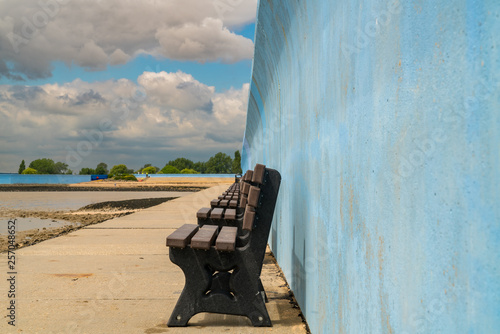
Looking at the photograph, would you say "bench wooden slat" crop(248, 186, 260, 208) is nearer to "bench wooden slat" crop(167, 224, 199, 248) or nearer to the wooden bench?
the wooden bench

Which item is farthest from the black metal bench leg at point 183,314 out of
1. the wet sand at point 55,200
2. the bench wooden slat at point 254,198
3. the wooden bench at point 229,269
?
the wet sand at point 55,200

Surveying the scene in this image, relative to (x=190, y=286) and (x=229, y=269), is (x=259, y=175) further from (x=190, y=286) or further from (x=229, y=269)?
(x=190, y=286)

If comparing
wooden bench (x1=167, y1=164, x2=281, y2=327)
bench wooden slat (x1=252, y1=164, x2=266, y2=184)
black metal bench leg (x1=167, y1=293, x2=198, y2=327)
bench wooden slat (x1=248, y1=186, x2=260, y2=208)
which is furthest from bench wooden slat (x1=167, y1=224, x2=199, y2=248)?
bench wooden slat (x1=252, y1=164, x2=266, y2=184)

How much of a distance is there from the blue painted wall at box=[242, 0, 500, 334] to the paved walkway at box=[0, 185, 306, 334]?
996mm

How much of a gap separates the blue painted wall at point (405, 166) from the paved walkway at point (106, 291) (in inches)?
39.2

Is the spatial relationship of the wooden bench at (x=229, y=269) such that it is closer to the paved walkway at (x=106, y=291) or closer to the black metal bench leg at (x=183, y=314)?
the black metal bench leg at (x=183, y=314)

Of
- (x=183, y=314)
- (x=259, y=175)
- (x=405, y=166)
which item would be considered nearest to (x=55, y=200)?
(x=183, y=314)

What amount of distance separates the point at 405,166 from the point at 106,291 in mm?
3439

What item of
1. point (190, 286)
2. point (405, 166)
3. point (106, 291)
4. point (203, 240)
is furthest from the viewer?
point (106, 291)

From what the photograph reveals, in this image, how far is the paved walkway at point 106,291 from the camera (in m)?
3.17

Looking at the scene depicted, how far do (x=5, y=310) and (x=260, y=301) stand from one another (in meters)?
2.00

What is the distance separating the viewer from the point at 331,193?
2338 millimetres

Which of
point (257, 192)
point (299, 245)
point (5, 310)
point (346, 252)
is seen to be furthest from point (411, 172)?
point (5, 310)

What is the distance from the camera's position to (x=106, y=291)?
4027 millimetres
